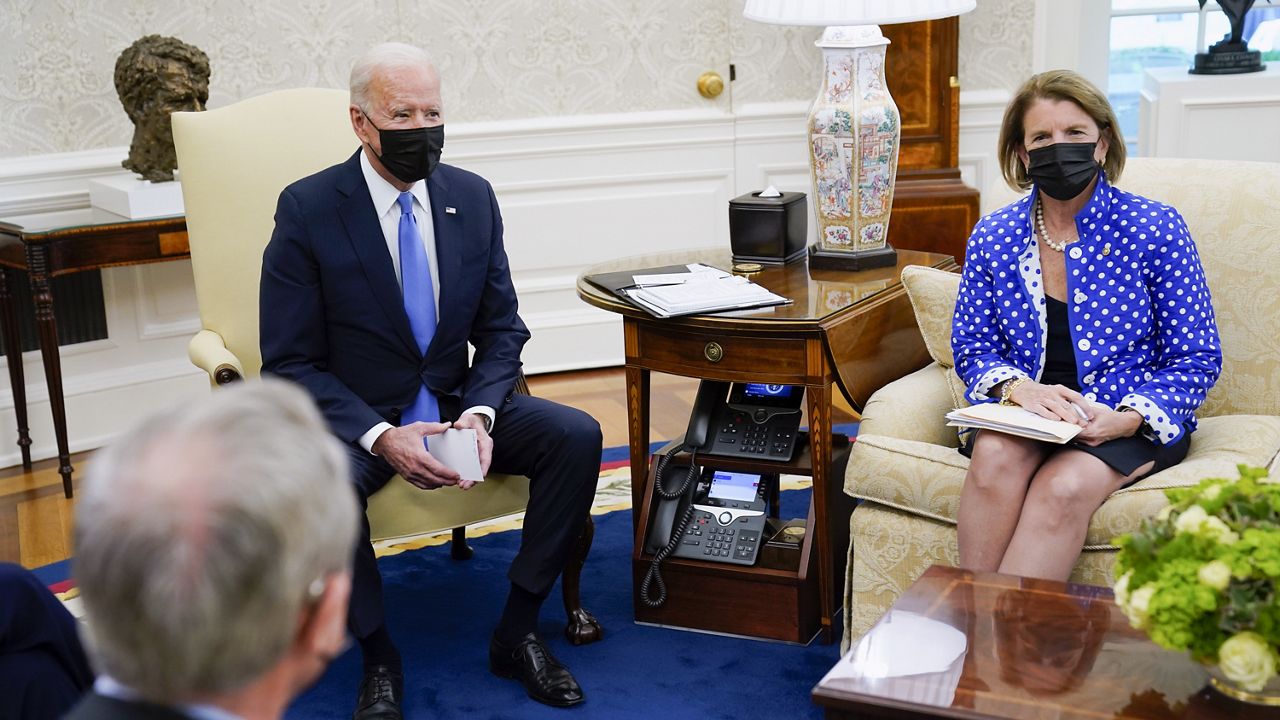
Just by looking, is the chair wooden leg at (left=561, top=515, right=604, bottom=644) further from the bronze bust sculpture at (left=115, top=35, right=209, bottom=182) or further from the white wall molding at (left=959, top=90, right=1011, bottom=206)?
the white wall molding at (left=959, top=90, right=1011, bottom=206)

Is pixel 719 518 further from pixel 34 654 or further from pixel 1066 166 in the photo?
pixel 34 654

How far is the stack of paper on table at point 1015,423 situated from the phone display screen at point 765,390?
51cm

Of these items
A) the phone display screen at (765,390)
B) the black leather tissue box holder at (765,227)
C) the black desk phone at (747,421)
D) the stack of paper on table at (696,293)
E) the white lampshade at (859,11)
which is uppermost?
the white lampshade at (859,11)

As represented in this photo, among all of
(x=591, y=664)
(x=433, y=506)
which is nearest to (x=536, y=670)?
(x=591, y=664)

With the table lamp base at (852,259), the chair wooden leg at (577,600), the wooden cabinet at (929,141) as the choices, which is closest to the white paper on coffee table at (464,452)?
the chair wooden leg at (577,600)

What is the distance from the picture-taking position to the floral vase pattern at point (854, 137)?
2928 millimetres

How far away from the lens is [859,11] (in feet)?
9.23

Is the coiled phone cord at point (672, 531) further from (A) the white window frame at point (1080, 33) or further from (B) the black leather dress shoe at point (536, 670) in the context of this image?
(A) the white window frame at point (1080, 33)

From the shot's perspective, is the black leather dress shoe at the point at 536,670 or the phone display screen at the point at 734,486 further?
the phone display screen at the point at 734,486

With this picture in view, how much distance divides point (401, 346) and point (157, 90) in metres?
1.54

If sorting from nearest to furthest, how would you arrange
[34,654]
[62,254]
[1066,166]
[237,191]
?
[34,654], [1066,166], [237,191], [62,254]

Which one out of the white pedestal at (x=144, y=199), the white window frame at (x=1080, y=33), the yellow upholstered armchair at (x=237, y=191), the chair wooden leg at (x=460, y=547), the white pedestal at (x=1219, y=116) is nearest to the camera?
the yellow upholstered armchair at (x=237, y=191)

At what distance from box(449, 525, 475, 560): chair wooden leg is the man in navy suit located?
59cm

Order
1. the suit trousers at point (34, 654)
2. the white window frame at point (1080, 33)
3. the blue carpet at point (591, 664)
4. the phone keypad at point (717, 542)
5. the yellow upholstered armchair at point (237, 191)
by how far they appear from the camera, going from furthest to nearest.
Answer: the white window frame at point (1080, 33)
the yellow upholstered armchair at point (237, 191)
the phone keypad at point (717, 542)
the blue carpet at point (591, 664)
the suit trousers at point (34, 654)
